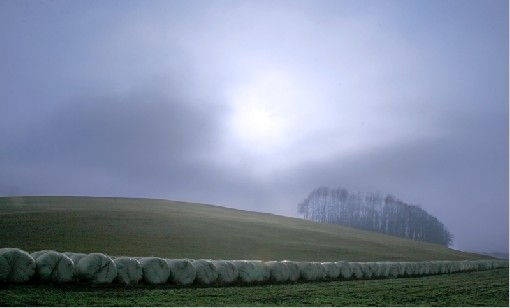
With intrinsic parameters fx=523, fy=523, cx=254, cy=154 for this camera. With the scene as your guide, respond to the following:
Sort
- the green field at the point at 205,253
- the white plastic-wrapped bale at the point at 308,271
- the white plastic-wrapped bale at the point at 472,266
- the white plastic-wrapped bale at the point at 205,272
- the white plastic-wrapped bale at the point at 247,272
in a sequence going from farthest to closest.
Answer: the white plastic-wrapped bale at the point at 472,266
the white plastic-wrapped bale at the point at 308,271
the white plastic-wrapped bale at the point at 247,272
the white plastic-wrapped bale at the point at 205,272
the green field at the point at 205,253

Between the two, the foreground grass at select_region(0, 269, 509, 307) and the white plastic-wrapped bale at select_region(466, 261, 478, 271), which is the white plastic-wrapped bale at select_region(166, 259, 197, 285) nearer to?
the foreground grass at select_region(0, 269, 509, 307)

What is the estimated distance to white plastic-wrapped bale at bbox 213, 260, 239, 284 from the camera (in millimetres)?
23391

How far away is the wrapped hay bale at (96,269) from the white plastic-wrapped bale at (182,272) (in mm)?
2661

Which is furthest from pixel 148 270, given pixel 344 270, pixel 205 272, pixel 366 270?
pixel 366 270

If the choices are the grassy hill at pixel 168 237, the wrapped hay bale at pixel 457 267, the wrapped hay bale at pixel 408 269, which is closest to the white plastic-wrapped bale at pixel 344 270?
the wrapped hay bale at pixel 408 269

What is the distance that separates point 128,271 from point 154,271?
1.20m

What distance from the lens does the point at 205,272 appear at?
22.9 m

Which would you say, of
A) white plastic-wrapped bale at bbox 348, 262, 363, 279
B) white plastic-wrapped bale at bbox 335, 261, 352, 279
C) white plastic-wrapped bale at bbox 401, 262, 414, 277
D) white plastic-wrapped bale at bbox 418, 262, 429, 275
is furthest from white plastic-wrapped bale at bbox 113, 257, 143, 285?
white plastic-wrapped bale at bbox 418, 262, 429, 275

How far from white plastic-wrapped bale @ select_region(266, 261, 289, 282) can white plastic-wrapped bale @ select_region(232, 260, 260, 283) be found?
1052 mm

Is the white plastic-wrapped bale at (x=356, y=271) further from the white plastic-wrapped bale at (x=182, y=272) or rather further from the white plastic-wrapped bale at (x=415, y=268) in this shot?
the white plastic-wrapped bale at (x=182, y=272)

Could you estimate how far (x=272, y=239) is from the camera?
59.6 meters

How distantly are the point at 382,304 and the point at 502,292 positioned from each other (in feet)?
26.6

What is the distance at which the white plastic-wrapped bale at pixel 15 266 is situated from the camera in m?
18.0

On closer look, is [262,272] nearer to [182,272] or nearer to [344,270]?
[182,272]
